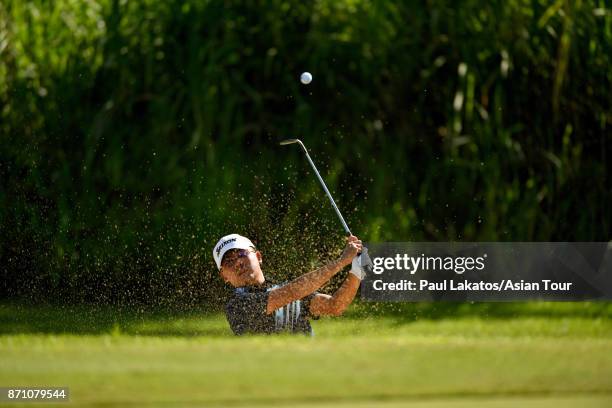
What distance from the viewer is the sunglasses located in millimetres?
4855

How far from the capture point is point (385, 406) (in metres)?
2.88

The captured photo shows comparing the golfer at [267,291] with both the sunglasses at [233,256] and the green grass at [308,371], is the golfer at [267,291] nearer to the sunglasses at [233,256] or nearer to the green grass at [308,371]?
the sunglasses at [233,256]

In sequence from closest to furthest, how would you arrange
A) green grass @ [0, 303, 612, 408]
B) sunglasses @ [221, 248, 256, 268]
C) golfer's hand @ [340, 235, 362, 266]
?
1. green grass @ [0, 303, 612, 408]
2. golfer's hand @ [340, 235, 362, 266]
3. sunglasses @ [221, 248, 256, 268]

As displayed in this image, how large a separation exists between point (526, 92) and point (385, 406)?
466 centimetres

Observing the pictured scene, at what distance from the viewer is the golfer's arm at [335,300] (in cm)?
511

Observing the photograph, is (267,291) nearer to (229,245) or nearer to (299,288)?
(299,288)

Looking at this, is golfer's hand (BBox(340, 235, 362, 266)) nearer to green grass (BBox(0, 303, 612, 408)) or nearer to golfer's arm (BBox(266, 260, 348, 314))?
golfer's arm (BBox(266, 260, 348, 314))

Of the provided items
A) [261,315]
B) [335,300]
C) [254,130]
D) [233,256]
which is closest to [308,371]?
[261,315]

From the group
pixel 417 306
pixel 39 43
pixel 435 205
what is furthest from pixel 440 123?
pixel 39 43

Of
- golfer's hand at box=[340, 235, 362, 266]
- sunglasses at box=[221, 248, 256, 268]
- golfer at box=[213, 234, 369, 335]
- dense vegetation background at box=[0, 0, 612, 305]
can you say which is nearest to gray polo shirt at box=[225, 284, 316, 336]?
golfer at box=[213, 234, 369, 335]

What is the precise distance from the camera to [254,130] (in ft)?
23.0

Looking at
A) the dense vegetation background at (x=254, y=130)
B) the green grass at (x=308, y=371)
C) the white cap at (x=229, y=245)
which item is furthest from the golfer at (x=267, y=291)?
the dense vegetation background at (x=254, y=130)

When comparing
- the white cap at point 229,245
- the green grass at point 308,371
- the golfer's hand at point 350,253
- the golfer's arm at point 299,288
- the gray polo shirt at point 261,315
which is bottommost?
the green grass at point 308,371

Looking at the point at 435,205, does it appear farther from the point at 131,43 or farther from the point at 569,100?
the point at 131,43
